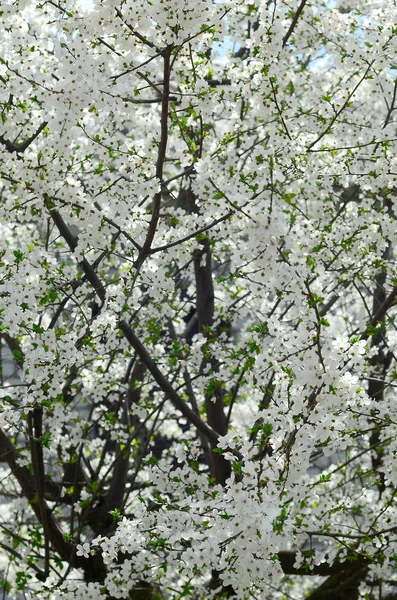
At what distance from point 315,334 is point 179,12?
167 cm

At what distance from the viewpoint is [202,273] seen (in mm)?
6418

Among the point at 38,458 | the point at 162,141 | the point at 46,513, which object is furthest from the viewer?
the point at 46,513

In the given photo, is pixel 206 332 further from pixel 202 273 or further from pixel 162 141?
pixel 162 141

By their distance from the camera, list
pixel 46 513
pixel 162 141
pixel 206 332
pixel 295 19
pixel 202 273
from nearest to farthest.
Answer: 1. pixel 162 141
2. pixel 295 19
3. pixel 46 513
4. pixel 206 332
5. pixel 202 273

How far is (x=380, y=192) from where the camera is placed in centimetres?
565

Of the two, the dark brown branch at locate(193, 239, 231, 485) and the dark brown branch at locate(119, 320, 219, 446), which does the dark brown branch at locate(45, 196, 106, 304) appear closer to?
the dark brown branch at locate(119, 320, 219, 446)

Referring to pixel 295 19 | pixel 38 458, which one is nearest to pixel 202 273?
pixel 38 458

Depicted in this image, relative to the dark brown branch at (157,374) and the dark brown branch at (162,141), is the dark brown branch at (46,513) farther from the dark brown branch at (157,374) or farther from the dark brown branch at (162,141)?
the dark brown branch at (162,141)

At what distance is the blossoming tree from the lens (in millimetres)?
3947

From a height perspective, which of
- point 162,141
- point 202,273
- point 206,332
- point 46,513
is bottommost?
point 46,513

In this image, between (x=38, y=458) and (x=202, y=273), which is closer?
(x=38, y=458)

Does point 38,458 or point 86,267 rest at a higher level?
point 86,267

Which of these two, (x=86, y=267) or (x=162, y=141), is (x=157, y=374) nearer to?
(x=86, y=267)

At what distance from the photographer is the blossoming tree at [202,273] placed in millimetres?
3947
